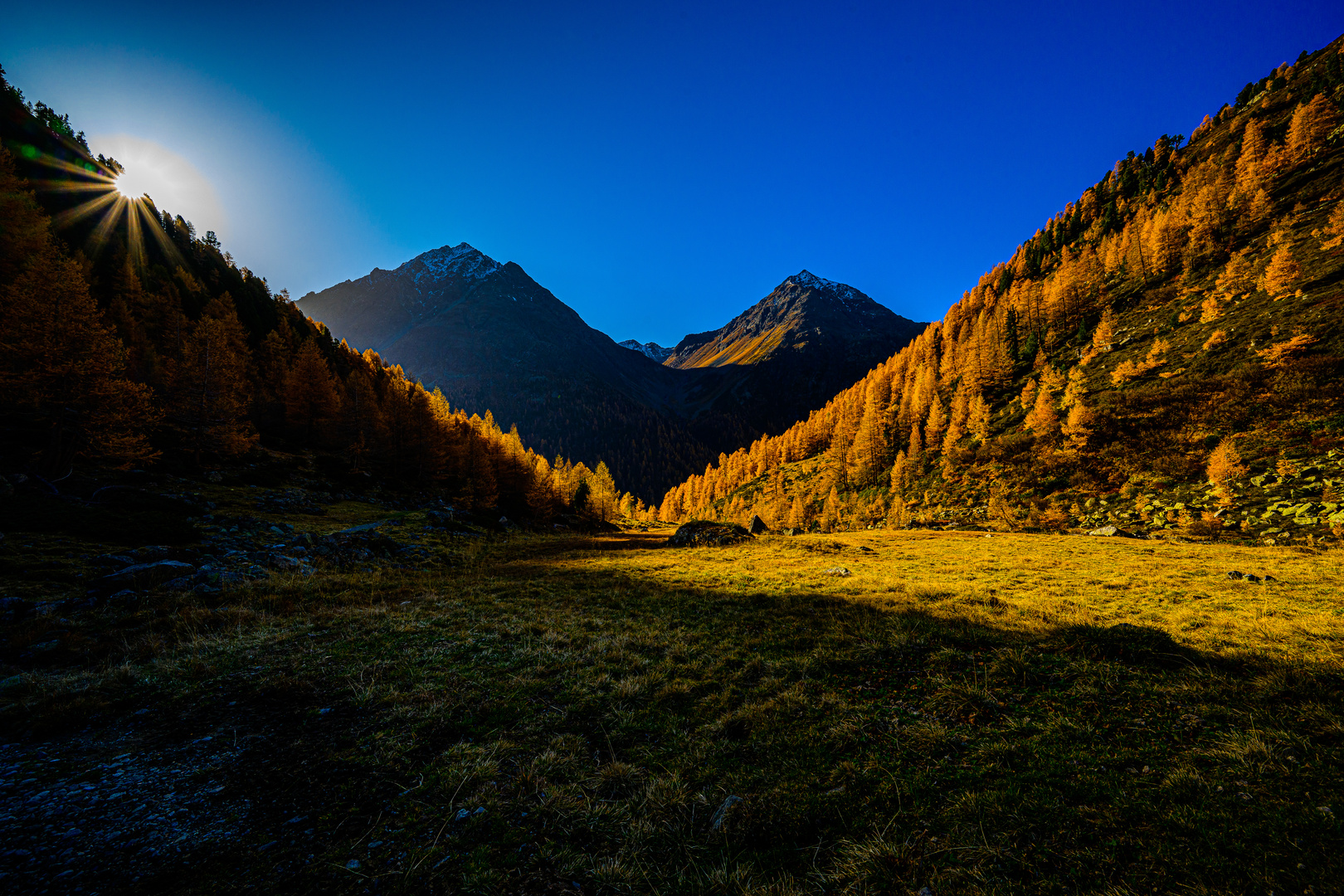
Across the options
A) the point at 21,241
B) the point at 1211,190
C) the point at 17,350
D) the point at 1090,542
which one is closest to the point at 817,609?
the point at 1090,542

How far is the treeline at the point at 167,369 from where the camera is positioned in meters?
21.7

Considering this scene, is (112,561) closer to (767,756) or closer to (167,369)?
(767,756)

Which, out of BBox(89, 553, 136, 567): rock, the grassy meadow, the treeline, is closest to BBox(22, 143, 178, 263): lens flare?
the treeline

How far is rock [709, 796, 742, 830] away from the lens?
4.40 meters

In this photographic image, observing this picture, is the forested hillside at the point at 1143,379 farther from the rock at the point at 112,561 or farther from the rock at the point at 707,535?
the rock at the point at 112,561

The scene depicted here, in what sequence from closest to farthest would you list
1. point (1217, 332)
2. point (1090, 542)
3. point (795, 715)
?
point (795, 715) → point (1090, 542) → point (1217, 332)

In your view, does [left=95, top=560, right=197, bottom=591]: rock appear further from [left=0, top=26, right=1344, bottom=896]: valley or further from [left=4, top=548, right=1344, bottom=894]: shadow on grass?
[left=4, top=548, right=1344, bottom=894]: shadow on grass

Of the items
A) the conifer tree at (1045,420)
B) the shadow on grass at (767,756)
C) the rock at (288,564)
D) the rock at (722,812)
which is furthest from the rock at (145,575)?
the conifer tree at (1045,420)

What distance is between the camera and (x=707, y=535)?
42312 millimetres

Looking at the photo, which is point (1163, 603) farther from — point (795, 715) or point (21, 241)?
point (21, 241)

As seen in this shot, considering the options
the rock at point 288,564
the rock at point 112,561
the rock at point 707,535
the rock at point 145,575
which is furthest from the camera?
the rock at point 707,535

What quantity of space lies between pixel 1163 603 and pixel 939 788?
15703mm

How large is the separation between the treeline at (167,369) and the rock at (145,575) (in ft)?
48.6

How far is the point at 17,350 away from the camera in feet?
66.1
